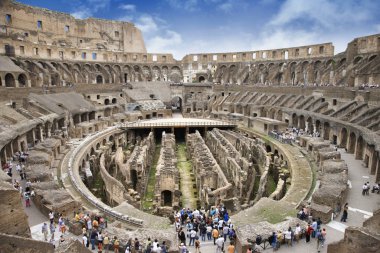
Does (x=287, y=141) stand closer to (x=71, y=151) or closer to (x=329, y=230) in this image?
(x=329, y=230)

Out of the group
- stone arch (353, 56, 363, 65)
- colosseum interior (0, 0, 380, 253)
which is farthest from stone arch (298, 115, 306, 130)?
stone arch (353, 56, 363, 65)

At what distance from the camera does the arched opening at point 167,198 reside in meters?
20.1

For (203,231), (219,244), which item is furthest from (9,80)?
(219,244)

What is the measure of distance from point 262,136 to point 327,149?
10.2 m

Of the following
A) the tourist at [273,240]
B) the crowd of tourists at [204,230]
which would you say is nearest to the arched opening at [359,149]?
the crowd of tourists at [204,230]

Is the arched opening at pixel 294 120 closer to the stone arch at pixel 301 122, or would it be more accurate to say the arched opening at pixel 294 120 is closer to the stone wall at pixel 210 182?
the stone arch at pixel 301 122

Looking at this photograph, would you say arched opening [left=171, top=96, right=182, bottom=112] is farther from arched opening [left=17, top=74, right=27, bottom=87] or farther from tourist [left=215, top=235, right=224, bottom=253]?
tourist [left=215, top=235, right=224, bottom=253]

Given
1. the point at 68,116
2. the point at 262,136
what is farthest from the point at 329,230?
the point at 68,116

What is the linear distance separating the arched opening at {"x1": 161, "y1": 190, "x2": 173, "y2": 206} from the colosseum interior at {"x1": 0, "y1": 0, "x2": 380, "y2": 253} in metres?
0.10

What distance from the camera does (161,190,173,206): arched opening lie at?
2008 cm

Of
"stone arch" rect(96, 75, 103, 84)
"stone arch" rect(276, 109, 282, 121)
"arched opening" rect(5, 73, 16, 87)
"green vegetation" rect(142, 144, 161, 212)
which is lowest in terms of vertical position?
"green vegetation" rect(142, 144, 161, 212)

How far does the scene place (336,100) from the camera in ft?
106

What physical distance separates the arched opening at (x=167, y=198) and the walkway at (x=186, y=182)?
2.74ft

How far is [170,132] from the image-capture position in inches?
1538
